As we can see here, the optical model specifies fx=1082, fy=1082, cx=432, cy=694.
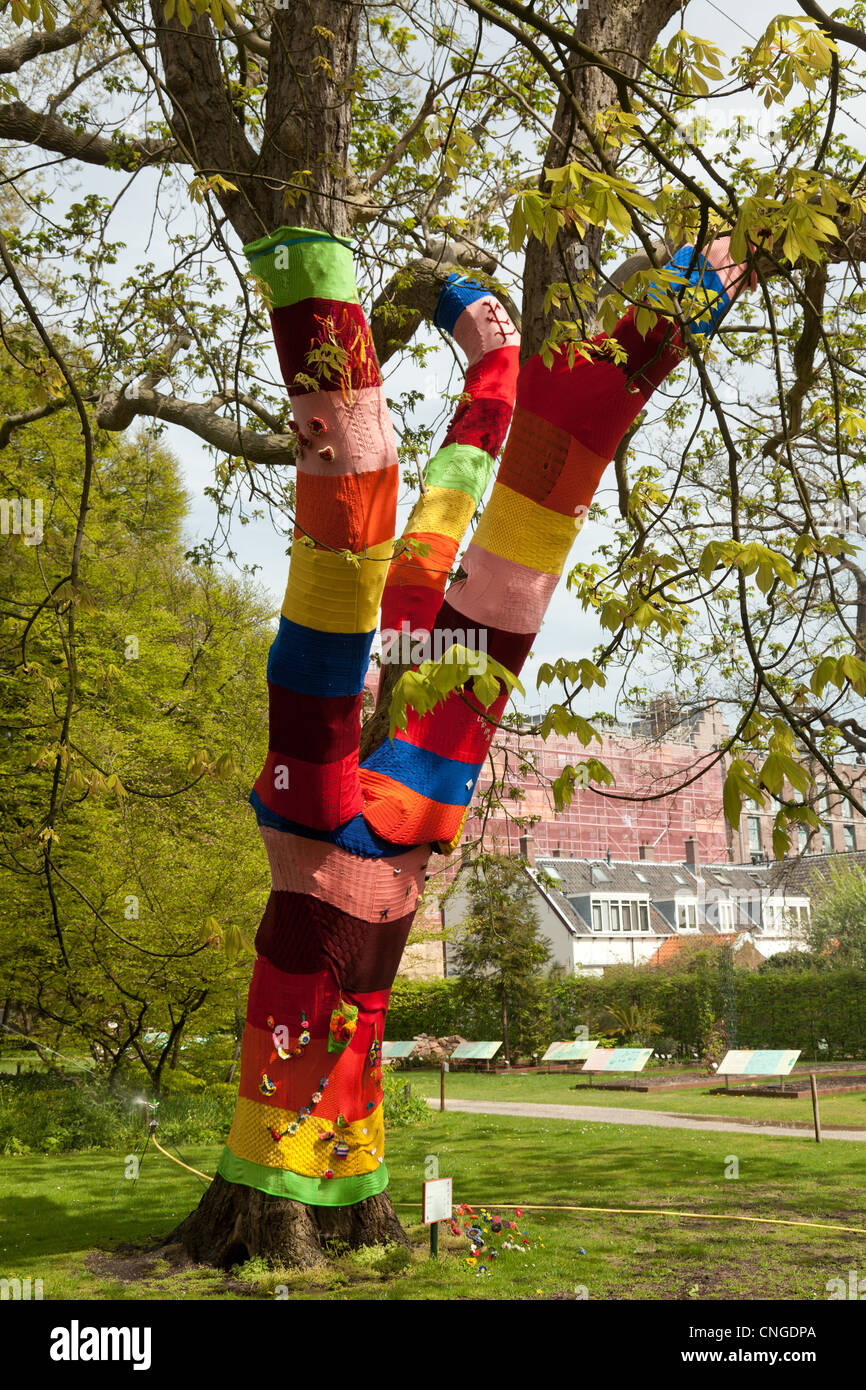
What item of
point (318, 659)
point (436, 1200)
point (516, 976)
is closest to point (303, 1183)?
point (436, 1200)

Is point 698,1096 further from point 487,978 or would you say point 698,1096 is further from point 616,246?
point 616,246

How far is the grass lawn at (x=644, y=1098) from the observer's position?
46.7 feet

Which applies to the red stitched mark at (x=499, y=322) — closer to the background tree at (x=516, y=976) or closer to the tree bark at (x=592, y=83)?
the tree bark at (x=592, y=83)

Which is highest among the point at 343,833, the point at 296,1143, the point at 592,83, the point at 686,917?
the point at 592,83

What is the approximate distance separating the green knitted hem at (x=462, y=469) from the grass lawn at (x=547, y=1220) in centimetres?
452

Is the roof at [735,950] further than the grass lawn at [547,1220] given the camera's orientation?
Yes

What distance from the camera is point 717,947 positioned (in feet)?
86.1

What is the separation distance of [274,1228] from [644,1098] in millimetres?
12471

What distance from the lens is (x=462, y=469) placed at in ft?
22.4

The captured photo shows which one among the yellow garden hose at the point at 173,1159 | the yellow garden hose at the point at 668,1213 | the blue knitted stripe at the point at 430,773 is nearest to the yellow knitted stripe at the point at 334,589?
the blue knitted stripe at the point at 430,773

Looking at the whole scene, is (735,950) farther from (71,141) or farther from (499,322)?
(71,141)

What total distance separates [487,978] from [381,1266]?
18.8m

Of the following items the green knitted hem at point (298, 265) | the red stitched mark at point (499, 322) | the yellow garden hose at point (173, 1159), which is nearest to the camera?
the green knitted hem at point (298, 265)

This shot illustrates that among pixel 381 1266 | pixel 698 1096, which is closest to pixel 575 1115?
pixel 698 1096
